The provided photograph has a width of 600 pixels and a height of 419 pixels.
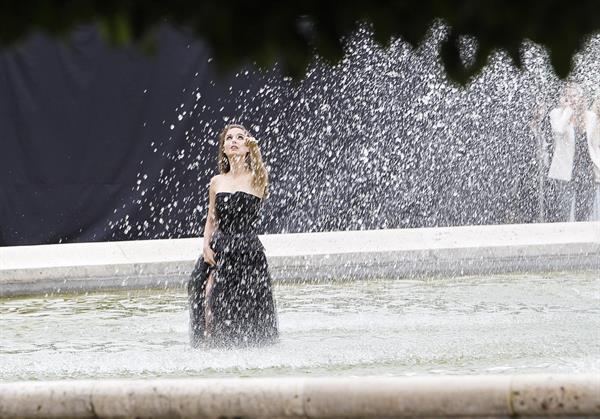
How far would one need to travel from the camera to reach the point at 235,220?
7027 millimetres

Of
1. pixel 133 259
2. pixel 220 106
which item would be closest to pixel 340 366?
pixel 133 259

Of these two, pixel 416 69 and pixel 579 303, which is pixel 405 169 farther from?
pixel 579 303

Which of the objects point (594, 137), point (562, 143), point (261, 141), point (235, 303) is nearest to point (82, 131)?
point (261, 141)

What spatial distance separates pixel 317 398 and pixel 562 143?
9.82m

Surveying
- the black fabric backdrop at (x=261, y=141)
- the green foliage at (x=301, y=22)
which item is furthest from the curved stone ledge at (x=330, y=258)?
the green foliage at (x=301, y=22)

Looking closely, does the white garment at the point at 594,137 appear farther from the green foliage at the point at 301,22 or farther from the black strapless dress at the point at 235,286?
the green foliage at the point at 301,22

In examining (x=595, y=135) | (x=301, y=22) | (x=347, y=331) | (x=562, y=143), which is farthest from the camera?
(x=562, y=143)

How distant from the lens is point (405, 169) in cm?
1297

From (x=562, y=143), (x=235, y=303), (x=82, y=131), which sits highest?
(x=82, y=131)

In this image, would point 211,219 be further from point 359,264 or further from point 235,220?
point 359,264

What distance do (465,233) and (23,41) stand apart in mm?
8815

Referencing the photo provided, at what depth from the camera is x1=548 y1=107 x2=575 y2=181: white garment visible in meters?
12.2

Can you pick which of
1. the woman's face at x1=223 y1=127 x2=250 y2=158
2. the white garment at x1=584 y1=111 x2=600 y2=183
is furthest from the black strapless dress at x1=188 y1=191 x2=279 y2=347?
the white garment at x1=584 y1=111 x2=600 y2=183

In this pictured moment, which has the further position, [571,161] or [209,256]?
[571,161]
